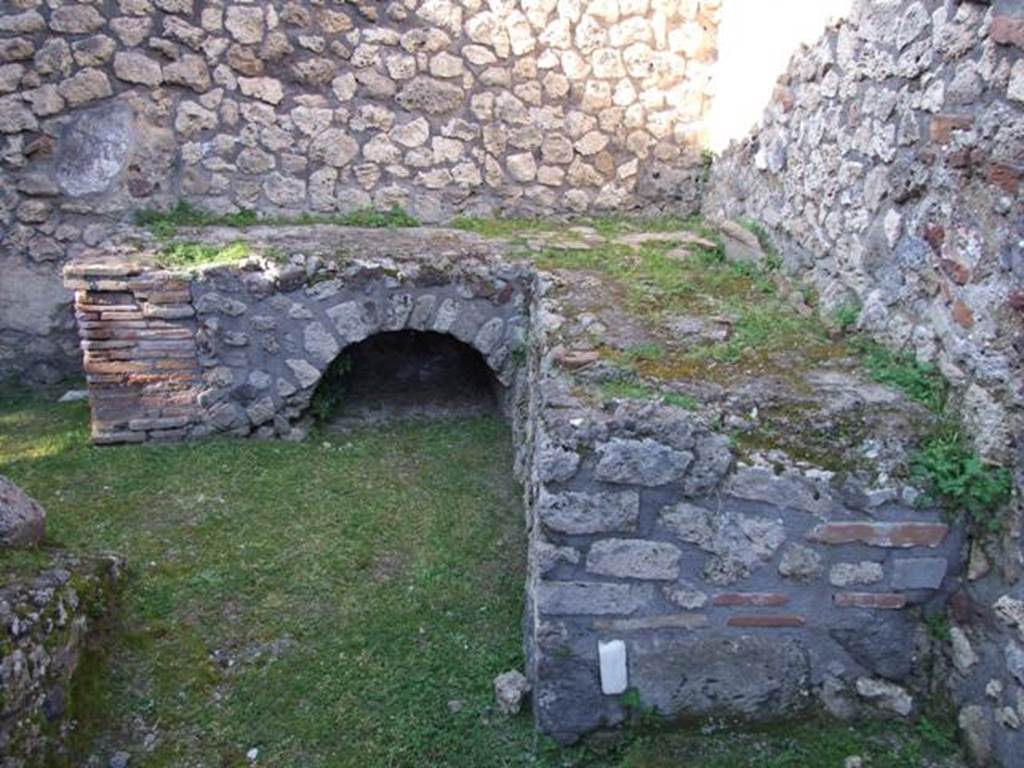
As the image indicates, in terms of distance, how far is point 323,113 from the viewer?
5246 mm

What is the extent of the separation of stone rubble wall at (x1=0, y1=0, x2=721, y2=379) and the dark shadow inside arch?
883 millimetres

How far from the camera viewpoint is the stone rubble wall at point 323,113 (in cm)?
497

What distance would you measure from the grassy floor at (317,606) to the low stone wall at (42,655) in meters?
0.12

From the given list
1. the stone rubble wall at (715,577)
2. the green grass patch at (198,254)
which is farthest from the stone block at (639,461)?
the green grass patch at (198,254)

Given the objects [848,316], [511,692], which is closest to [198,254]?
[511,692]

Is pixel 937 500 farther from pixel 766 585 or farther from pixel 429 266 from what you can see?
pixel 429 266

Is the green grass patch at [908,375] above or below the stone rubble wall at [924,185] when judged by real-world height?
below

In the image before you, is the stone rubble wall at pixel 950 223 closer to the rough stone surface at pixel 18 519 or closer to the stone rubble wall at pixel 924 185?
the stone rubble wall at pixel 924 185

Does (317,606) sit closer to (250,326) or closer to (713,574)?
(713,574)

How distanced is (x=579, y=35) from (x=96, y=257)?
308 cm

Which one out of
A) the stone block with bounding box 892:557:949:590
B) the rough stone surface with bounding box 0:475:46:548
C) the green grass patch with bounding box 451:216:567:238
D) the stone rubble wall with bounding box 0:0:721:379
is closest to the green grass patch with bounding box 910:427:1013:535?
the stone block with bounding box 892:557:949:590

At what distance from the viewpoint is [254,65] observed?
16.8 feet

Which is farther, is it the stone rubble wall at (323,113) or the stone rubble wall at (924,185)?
the stone rubble wall at (323,113)

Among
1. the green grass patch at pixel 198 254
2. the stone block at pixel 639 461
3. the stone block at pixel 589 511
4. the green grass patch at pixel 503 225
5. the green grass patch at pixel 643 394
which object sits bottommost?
the stone block at pixel 589 511
